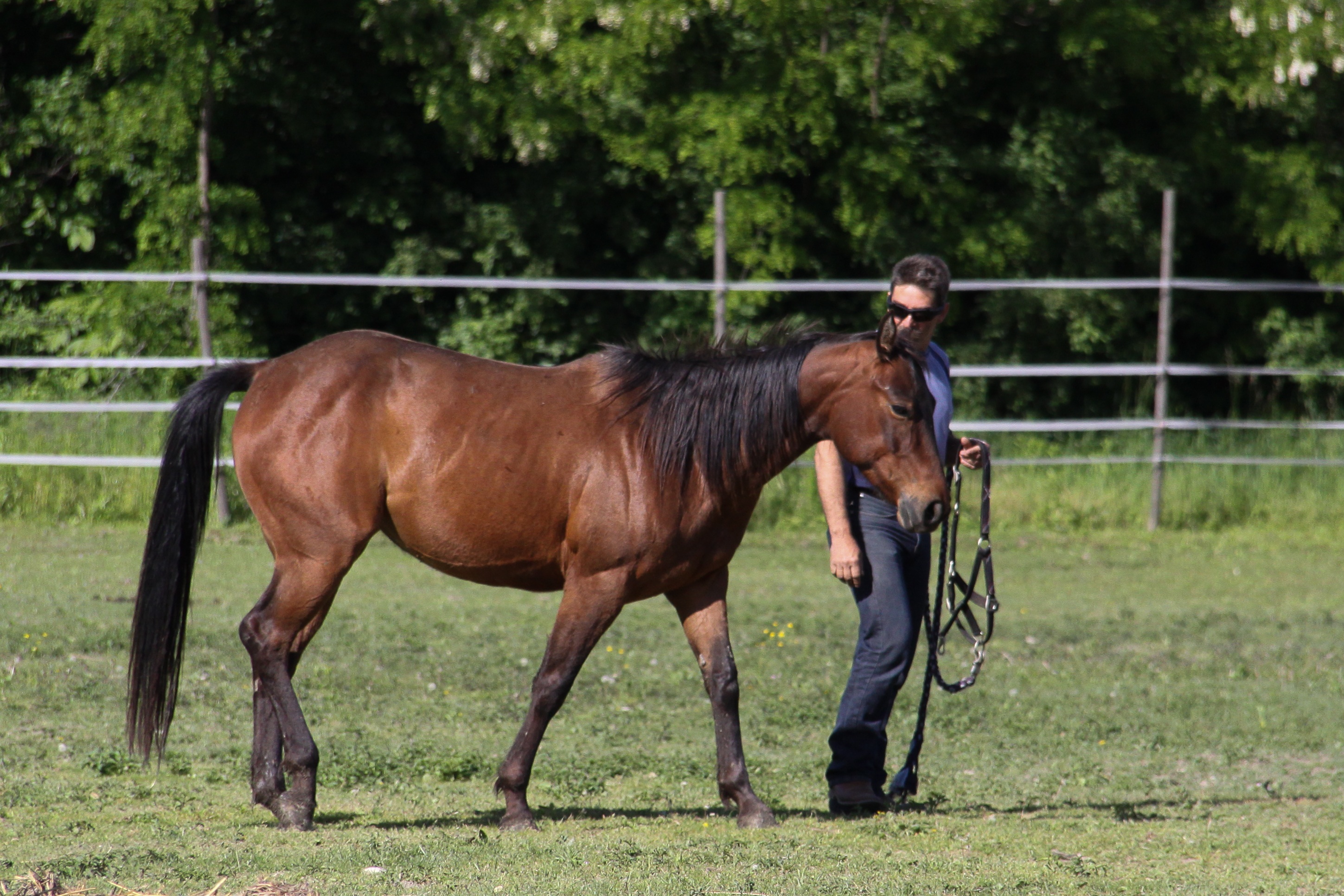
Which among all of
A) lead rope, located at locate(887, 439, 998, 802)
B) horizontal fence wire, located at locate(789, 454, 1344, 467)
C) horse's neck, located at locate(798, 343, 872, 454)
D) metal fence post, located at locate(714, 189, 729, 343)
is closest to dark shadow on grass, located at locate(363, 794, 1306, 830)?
lead rope, located at locate(887, 439, 998, 802)

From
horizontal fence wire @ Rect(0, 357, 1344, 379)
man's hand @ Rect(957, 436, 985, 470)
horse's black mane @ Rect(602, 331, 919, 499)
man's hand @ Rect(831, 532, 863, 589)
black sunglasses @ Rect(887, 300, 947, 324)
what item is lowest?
man's hand @ Rect(831, 532, 863, 589)

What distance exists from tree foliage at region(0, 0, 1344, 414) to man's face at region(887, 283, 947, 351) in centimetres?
808

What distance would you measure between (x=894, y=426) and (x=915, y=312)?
449 mm

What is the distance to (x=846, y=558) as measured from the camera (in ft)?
15.9

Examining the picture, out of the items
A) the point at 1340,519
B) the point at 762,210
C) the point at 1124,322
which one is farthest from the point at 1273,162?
the point at 762,210

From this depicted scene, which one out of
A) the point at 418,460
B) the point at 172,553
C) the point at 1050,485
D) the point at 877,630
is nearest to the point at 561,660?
the point at 418,460

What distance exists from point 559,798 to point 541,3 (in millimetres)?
9511

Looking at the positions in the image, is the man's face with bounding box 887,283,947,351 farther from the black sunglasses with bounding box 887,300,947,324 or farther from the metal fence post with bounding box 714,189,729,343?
the metal fence post with bounding box 714,189,729,343

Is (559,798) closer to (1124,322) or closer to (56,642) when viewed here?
(56,642)

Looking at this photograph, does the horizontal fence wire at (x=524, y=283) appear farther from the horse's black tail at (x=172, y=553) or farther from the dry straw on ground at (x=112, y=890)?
the dry straw on ground at (x=112, y=890)

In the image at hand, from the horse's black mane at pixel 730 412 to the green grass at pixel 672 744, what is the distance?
1.23 metres

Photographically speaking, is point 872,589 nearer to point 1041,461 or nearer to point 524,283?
point 524,283

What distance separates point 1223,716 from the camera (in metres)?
6.78

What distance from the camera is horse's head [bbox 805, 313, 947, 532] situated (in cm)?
441
